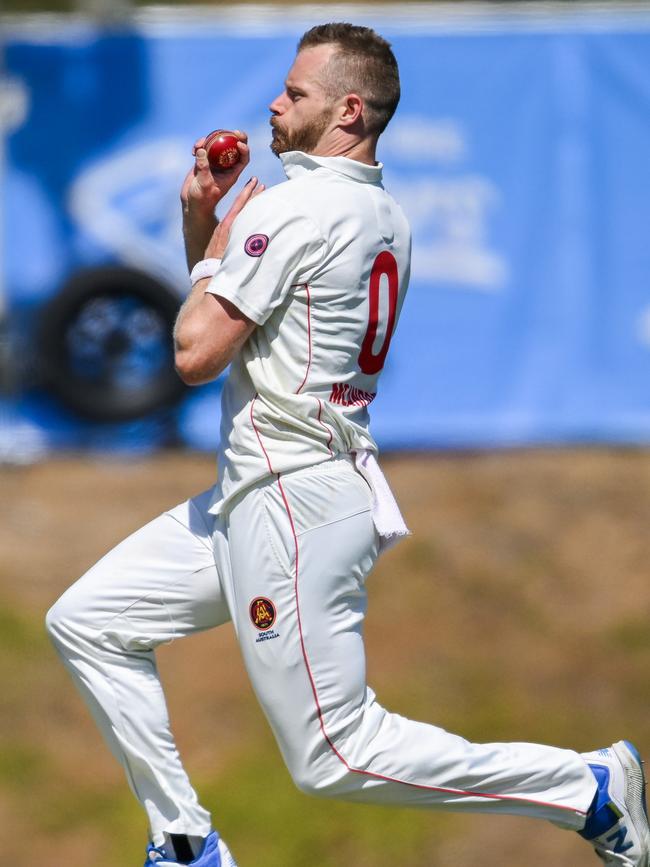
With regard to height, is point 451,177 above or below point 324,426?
above

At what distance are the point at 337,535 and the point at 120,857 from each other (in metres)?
3.62

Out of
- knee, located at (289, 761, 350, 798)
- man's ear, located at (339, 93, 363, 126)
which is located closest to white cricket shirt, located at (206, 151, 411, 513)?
man's ear, located at (339, 93, 363, 126)

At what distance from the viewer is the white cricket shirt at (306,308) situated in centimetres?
355

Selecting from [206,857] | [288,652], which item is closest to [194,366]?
[288,652]

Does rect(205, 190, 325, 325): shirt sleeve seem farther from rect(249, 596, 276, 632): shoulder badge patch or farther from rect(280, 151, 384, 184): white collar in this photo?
rect(249, 596, 276, 632): shoulder badge patch

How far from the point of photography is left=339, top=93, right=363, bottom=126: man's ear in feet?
12.1

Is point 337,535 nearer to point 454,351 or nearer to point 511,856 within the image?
point 511,856

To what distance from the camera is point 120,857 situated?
22.2 ft

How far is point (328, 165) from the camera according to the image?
369 cm

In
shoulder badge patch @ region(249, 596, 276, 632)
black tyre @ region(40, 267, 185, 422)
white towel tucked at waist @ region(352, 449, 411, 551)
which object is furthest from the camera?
black tyre @ region(40, 267, 185, 422)

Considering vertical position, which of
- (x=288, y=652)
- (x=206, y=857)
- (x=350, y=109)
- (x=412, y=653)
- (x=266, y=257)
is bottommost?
(x=412, y=653)

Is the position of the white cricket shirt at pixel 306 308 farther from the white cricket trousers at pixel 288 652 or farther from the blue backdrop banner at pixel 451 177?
the blue backdrop banner at pixel 451 177

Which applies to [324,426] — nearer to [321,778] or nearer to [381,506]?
[381,506]

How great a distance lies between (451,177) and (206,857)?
6.29 meters
